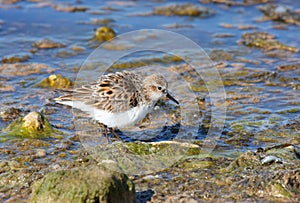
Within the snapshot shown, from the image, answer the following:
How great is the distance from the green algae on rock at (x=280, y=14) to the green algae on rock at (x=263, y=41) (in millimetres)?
1288

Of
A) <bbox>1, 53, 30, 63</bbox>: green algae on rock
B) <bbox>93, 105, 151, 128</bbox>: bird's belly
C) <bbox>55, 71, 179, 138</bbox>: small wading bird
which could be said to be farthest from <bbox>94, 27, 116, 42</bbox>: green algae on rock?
<bbox>93, 105, 151, 128</bbox>: bird's belly

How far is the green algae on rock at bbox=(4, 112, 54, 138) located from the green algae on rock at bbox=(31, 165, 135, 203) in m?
2.33

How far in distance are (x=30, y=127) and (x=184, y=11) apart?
6.98 m

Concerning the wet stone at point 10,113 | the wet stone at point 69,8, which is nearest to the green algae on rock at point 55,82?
the wet stone at point 10,113

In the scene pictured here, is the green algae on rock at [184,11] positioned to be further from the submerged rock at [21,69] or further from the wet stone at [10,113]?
the wet stone at [10,113]

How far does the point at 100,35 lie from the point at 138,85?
4.38 m

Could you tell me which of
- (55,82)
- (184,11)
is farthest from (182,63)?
(184,11)

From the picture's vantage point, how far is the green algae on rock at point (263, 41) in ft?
37.0

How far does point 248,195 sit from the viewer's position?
5695mm

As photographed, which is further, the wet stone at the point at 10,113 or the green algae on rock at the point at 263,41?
the green algae on rock at the point at 263,41

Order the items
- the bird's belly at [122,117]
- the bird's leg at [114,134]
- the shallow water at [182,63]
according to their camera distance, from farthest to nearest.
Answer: the shallow water at [182,63], the bird's leg at [114,134], the bird's belly at [122,117]

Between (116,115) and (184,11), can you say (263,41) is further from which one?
(116,115)

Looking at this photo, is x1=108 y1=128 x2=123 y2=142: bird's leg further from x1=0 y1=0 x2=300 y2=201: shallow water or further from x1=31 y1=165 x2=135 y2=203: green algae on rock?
x1=31 y1=165 x2=135 y2=203: green algae on rock

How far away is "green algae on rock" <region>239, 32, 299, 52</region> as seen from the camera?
11.3 m
